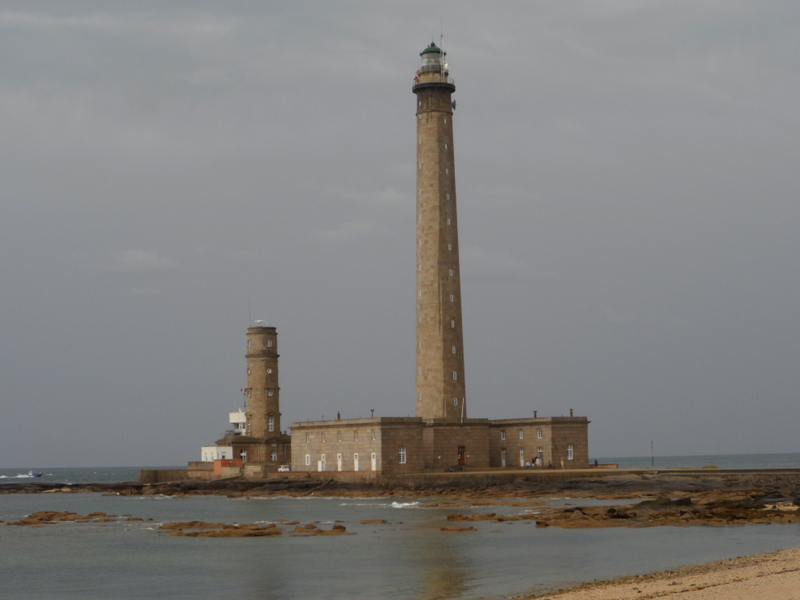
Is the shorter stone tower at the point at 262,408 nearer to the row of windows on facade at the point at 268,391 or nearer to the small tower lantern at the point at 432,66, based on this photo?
the row of windows on facade at the point at 268,391

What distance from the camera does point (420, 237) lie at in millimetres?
68938

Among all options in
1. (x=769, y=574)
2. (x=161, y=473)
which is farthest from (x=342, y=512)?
(x=161, y=473)

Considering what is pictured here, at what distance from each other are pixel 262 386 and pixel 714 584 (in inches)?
2294

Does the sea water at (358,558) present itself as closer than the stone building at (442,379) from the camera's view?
Yes

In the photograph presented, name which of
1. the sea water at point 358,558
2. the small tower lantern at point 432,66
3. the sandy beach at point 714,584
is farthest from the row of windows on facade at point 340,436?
the sandy beach at point 714,584

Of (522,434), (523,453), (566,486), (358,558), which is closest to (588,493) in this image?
(566,486)

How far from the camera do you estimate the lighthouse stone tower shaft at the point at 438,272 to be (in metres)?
67.9

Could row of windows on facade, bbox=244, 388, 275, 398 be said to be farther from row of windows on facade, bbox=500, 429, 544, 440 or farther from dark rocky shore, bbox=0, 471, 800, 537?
row of windows on facade, bbox=500, 429, 544, 440

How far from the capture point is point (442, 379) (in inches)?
2670

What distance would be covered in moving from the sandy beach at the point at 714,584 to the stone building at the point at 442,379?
38174 mm

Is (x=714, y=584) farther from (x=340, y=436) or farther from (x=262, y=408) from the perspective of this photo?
(x=262, y=408)

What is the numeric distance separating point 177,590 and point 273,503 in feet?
110

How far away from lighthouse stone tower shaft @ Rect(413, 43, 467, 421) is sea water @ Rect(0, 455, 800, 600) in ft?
64.4

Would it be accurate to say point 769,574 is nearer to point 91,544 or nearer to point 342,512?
point 91,544
